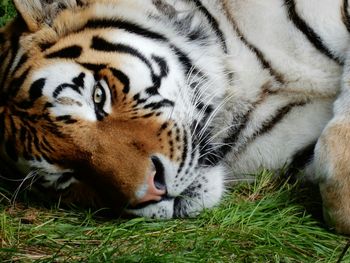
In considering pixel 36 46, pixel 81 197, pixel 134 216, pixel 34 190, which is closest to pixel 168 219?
pixel 134 216

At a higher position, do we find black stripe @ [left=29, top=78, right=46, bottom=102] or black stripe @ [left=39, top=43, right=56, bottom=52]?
black stripe @ [left=39, top=43, right=56, bottom=52]

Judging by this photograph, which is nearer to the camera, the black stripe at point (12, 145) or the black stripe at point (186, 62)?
the black stripe at point (12, 145)

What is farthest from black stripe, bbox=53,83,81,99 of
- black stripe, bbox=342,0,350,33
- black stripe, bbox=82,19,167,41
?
black stripe, bbox=342,0,350,33

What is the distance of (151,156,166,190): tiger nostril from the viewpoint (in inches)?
120

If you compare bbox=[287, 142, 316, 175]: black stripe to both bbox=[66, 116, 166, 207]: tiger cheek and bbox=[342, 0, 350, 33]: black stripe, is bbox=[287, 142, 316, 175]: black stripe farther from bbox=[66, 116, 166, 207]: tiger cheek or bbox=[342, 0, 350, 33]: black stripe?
bbox=[66, 116, 166, 207]: tiger cheek

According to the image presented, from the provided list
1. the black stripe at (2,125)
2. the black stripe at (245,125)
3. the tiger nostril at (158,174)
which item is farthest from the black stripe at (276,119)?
the black stripe at (2,125)

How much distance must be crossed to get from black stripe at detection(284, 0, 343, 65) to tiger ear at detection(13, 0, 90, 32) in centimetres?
90

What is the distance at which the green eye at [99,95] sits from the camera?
3164mm

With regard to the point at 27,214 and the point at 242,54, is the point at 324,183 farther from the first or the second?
the point at 27,214

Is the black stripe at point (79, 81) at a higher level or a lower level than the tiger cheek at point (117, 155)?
higher

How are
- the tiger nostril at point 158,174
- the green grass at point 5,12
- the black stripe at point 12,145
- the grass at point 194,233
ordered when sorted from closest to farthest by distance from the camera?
the grass at point 194,233 → the tiger nostril at point 158,174 → the black stripe at point 12,145 → the green grass at point 5,12

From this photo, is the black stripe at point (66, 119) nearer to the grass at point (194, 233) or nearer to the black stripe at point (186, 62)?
the grass at point (194, 233)

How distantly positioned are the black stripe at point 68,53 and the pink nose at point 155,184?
1.91 feet

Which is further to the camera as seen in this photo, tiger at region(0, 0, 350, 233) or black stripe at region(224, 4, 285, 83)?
black stripe at region(224, 4, 285, 83)
